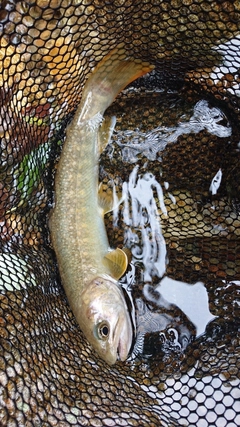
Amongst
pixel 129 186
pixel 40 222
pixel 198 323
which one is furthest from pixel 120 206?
pixel 198 323

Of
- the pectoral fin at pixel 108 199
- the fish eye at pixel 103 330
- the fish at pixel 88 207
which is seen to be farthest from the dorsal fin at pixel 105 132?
the fish eye at pixel 103 330

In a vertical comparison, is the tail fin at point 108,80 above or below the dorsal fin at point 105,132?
above

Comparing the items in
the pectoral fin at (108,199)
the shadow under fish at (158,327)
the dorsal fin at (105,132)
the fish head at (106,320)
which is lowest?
the shadow under fish at (158,327)

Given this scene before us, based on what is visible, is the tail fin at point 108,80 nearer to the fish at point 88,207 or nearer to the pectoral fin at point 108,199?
the fish at point 88,207

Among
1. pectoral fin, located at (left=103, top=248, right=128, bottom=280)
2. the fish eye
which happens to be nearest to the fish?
pectoral fin, located at (left=103, top=248, right=128, bottom=280)

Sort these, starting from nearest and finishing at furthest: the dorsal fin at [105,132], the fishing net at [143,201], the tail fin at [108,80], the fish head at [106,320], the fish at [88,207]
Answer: the fishing net at [143,201] < the fish head at [106,320] < the fish at [88,207] < the tail fin at [108,80] < the dorsal fin at [105,132]

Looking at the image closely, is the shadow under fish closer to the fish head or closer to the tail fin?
the fish head

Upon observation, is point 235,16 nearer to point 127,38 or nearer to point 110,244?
point 127,38
